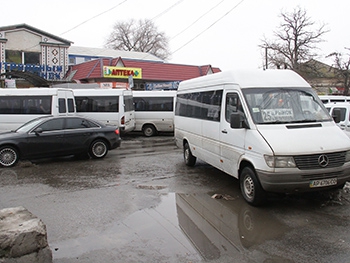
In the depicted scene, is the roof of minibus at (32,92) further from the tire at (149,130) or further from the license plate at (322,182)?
the license plate at (322,182)

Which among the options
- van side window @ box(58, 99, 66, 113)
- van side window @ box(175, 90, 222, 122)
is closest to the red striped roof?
van side window @ box(58, 99, 66, 113)

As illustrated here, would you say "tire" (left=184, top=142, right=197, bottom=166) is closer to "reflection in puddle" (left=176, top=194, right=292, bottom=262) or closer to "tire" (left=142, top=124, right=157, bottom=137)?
"reflection in puddle" (left=176, top=194, right=292, bottom=262)

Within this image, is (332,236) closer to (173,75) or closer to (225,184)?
(225,184)

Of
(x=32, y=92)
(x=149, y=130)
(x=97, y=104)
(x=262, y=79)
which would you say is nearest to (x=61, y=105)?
(x=32, y=92)

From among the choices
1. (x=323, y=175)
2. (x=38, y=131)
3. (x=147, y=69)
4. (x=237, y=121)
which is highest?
(x=147, y=69)

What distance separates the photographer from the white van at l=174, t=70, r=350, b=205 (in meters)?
5.61

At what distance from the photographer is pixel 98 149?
11289mm

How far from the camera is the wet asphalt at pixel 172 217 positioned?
4.42 meters

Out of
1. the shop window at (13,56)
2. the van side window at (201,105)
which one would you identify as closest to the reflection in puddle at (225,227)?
the van side window at (201,105)

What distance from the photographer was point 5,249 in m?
3.66

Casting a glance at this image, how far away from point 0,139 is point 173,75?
2427cm

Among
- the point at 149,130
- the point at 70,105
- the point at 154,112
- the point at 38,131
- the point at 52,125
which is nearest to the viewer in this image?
the point at 38,131

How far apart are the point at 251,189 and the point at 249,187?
3.2 inches

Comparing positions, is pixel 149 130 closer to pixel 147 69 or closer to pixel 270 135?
pixel 270 135
